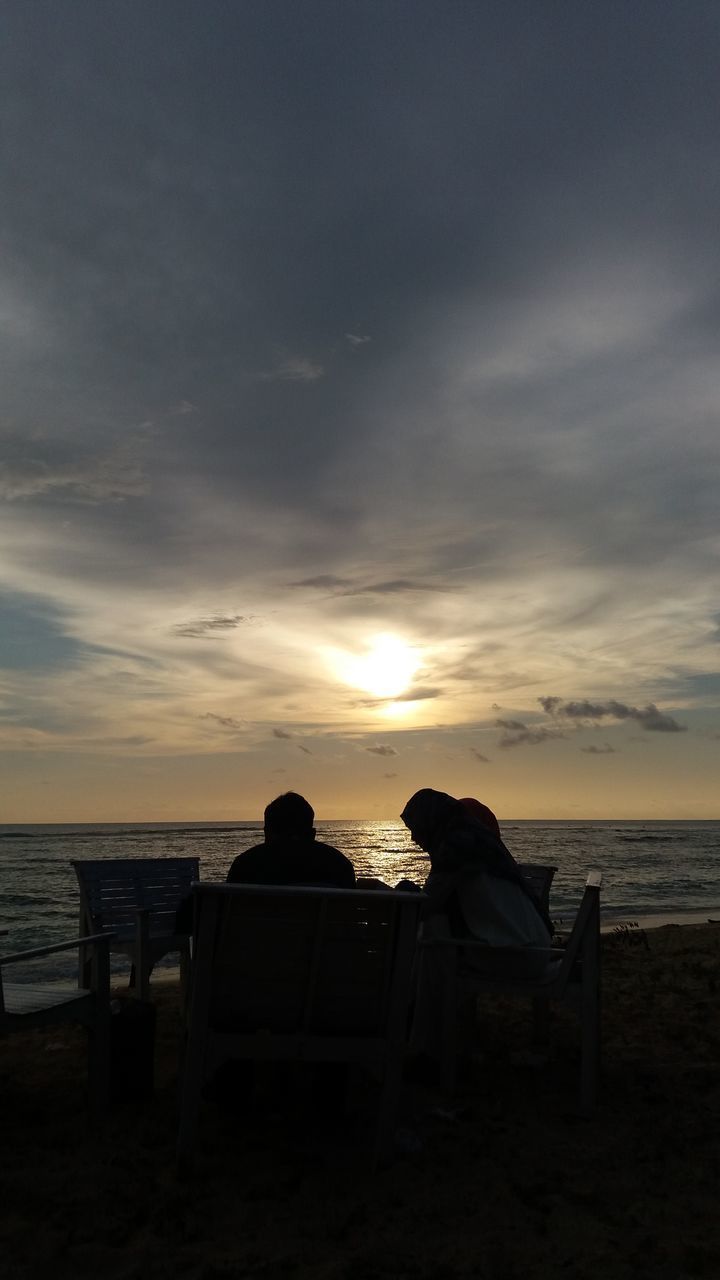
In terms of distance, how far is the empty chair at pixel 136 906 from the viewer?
19.7 feet

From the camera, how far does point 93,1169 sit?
3701mm

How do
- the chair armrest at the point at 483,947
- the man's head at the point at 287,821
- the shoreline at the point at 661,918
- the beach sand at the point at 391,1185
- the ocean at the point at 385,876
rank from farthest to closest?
the ocean at the point at 385,876
the shoreline at the point at 661,918
the chair armrest at the point at 483,947
the man's head at the point at 287,821
the beach sand at the point at 391,1185

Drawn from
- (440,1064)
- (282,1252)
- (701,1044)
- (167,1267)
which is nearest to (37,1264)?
(167,1267)

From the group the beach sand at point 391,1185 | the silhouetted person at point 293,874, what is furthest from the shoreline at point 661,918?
the silhouetted person at point 293,874

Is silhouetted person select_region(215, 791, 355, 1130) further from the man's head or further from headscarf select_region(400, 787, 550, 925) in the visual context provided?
headscarf select_region(400, 787, 550, 925)

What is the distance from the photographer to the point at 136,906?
6875 mm

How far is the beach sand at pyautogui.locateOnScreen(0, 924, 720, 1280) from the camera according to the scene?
115 inches

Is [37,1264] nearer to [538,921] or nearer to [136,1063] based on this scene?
[136,1063]

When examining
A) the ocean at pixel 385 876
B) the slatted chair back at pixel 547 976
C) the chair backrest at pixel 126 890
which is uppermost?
the chair backrest at pixel 126 890

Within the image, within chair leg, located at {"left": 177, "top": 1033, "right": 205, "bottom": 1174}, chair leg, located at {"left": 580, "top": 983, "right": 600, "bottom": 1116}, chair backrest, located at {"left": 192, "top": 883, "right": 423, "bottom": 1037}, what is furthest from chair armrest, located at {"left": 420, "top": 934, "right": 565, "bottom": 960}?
chair leg, located at {"left": 177, "top": 1033, "right": 205, "bottom": 1174}

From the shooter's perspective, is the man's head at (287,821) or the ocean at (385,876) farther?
the ocean at (385,876)

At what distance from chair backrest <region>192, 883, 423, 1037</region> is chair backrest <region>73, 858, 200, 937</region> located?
9.10 ft

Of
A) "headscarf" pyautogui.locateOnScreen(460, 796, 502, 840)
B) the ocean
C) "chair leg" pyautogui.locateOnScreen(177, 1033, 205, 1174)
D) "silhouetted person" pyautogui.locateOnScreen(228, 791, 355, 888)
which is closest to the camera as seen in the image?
"chair leg" pyautogui.locateOnScreen(177, 1033, 205, 1174)

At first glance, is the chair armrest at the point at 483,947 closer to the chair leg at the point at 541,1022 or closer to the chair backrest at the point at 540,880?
the chair leg at the point at 541,1022
